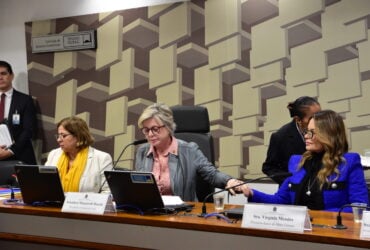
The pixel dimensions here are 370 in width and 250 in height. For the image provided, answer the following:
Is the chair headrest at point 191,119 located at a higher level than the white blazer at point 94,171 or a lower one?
higher

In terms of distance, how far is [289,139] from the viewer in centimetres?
328

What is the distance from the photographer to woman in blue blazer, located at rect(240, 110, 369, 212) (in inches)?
79.9

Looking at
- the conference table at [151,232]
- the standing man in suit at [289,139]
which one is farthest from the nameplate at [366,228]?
the standing man in suit at [289,139]

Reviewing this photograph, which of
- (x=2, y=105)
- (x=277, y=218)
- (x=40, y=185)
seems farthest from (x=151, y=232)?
(x=2, y=105)

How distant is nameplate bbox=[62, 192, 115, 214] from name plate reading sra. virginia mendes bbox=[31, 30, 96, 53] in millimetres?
2764

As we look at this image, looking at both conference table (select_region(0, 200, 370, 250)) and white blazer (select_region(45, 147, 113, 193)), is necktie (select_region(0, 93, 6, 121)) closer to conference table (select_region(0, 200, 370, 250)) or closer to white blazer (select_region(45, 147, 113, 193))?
white blazer (select_region(45, 147, 113, 193))

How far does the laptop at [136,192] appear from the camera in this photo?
1745 millimetres

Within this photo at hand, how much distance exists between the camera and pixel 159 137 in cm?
264

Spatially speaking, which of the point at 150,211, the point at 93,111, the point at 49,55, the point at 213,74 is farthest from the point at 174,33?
the point at 150,211

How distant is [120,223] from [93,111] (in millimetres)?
2786

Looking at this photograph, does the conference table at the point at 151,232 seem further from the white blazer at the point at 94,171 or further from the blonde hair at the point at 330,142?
the white blazer at the point at 94,171

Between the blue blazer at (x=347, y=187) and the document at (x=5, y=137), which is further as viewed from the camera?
the document at (x=5, y=137)

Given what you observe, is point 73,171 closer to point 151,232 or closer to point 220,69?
point 151,232

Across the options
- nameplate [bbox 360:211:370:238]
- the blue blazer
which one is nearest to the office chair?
the blue blazer
